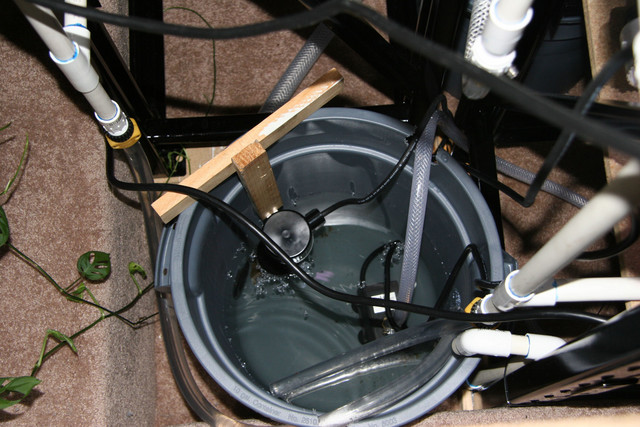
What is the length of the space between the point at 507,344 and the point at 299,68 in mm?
702

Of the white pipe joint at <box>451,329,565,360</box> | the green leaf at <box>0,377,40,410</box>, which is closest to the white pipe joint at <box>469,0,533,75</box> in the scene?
the white pipe joint at <box>451,329,565,360</box>

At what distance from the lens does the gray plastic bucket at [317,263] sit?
696mm

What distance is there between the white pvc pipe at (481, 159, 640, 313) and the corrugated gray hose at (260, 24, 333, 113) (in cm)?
65

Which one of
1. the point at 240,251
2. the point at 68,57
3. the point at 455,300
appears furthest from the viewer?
the point at 240,251

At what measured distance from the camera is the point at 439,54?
1.26 feet

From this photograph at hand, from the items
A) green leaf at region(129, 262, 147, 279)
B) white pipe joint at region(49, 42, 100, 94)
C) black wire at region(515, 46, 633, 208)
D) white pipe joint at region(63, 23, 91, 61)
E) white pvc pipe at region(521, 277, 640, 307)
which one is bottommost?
white pvc pipe at region(521, 277, 640, 307)

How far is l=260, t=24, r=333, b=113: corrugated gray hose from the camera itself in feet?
3.36

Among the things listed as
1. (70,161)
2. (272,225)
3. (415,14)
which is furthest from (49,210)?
(415,14)

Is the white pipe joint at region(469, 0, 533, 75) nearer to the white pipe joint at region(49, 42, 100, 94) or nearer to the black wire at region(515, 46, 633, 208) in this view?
the black wire at region(515, 46, 633, 208)

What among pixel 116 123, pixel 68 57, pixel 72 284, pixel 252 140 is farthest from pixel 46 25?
→ pixel 72 284

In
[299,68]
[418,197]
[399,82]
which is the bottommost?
[418,197]

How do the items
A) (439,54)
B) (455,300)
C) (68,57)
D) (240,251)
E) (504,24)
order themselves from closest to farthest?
(439,54)
(504,24)
(68,57)
(455,300)
(240,251)

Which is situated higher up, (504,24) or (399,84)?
(399,84)

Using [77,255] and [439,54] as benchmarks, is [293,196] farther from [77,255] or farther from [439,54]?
[439,54]
